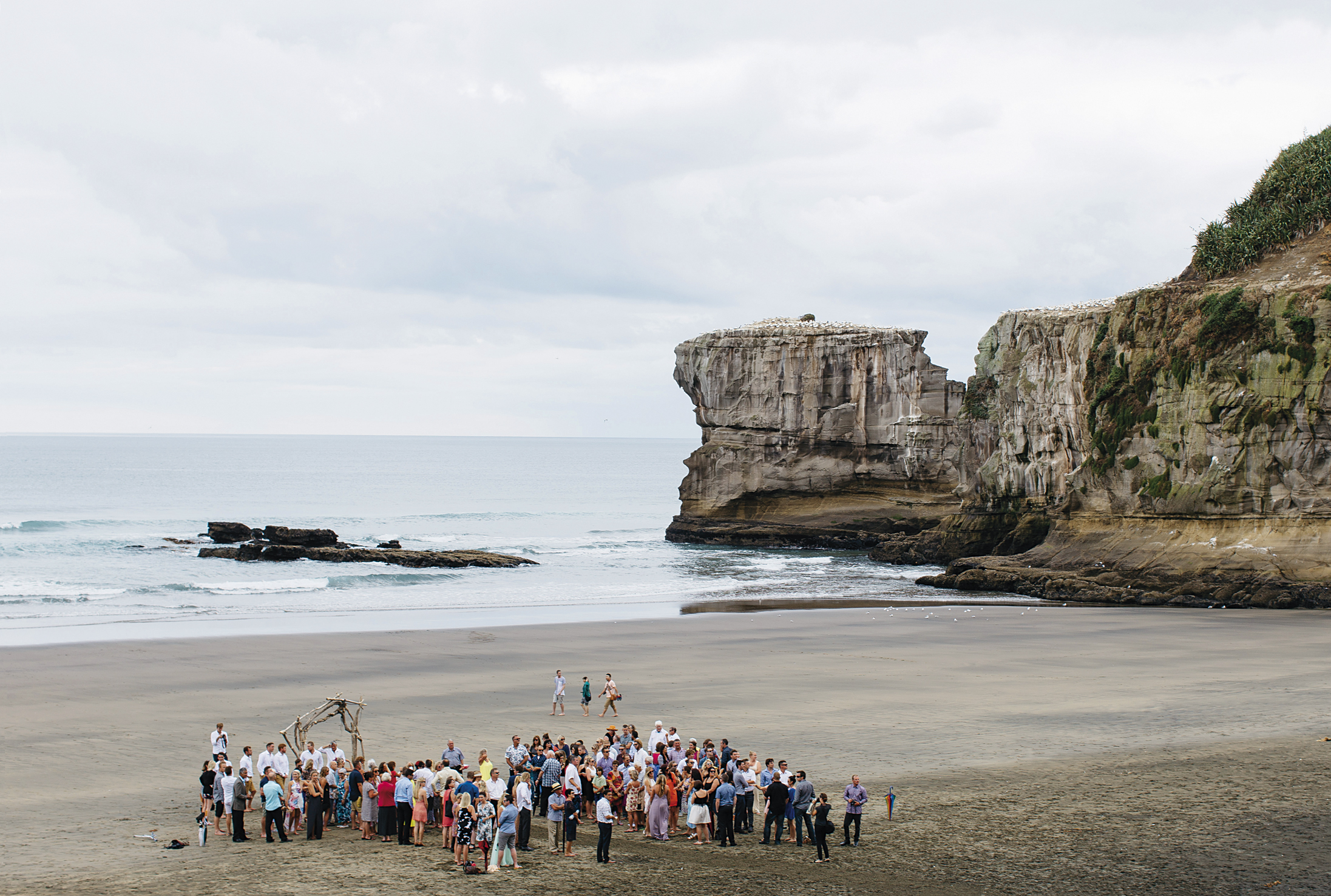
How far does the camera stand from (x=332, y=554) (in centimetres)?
5484

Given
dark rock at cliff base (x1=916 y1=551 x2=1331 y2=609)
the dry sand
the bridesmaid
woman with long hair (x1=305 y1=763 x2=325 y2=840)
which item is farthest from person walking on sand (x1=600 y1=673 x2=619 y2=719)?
dark rock at cliff base (x1=916 y1=551 x2=1331 y2=609)

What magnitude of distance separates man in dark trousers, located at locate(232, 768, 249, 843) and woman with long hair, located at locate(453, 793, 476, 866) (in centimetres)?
318

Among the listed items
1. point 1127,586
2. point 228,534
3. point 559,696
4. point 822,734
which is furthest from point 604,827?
point 228,534

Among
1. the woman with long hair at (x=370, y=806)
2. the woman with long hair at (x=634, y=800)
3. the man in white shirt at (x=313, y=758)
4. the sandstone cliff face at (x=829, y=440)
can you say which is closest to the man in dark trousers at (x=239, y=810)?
the man in white shirt at (x=313, y=758)

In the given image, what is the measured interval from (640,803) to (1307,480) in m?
31.1

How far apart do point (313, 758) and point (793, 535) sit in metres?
51.6

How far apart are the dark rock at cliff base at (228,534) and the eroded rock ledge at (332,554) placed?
407 cm

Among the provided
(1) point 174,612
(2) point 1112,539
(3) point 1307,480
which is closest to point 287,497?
(1) point 174,612

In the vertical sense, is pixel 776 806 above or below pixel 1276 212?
below

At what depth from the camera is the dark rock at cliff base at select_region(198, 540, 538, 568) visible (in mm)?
53719

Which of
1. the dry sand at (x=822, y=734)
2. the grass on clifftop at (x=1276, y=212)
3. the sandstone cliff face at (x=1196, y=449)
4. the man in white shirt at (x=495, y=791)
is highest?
the grass on clifftop at (x=1276, y=212)

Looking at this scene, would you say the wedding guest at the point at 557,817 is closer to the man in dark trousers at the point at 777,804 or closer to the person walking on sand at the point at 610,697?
the man in dark trousers at the point at 777,804

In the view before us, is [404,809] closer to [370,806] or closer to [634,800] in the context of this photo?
[370,806]

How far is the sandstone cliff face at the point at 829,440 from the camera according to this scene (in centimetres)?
6550
